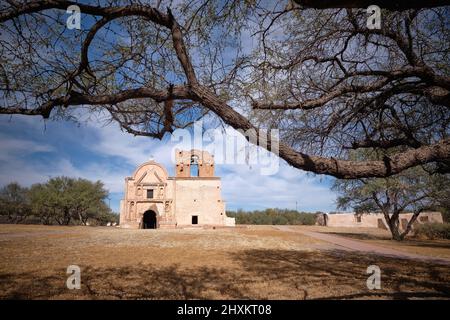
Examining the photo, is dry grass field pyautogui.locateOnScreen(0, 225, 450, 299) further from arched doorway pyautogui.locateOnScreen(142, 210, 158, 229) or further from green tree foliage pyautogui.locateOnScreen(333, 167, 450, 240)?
arched doorway pyautogui.locateOnScreen(142, 210, 158, 229)

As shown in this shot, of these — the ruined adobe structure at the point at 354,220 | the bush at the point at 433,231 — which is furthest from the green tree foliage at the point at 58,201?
the bush at the point at 433,231

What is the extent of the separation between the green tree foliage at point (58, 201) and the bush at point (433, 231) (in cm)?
4851

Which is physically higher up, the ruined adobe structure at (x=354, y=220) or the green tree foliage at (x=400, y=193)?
the green tree foliage at (x=400, y=193)

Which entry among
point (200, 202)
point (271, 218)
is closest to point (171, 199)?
point (200, 202)

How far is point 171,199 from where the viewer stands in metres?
42.2

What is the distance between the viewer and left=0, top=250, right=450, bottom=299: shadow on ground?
604cm

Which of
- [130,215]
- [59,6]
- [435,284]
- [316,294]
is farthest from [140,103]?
[130,215]

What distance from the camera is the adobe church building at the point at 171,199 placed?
41500 millimetres

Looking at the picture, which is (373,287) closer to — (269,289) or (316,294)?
(316,294)

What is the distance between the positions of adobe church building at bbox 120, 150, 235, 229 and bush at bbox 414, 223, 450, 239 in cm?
2458

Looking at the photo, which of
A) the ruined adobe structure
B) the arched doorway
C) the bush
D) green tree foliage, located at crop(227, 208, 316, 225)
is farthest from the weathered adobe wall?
green tree foliage, located at crop(227, 208, 316, 225)

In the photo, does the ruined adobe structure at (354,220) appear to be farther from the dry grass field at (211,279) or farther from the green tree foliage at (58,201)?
the green tree foliage at (58,201)

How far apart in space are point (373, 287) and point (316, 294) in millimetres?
1862

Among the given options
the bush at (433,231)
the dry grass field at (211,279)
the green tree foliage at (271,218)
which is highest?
the dry grass field at (211,279)
